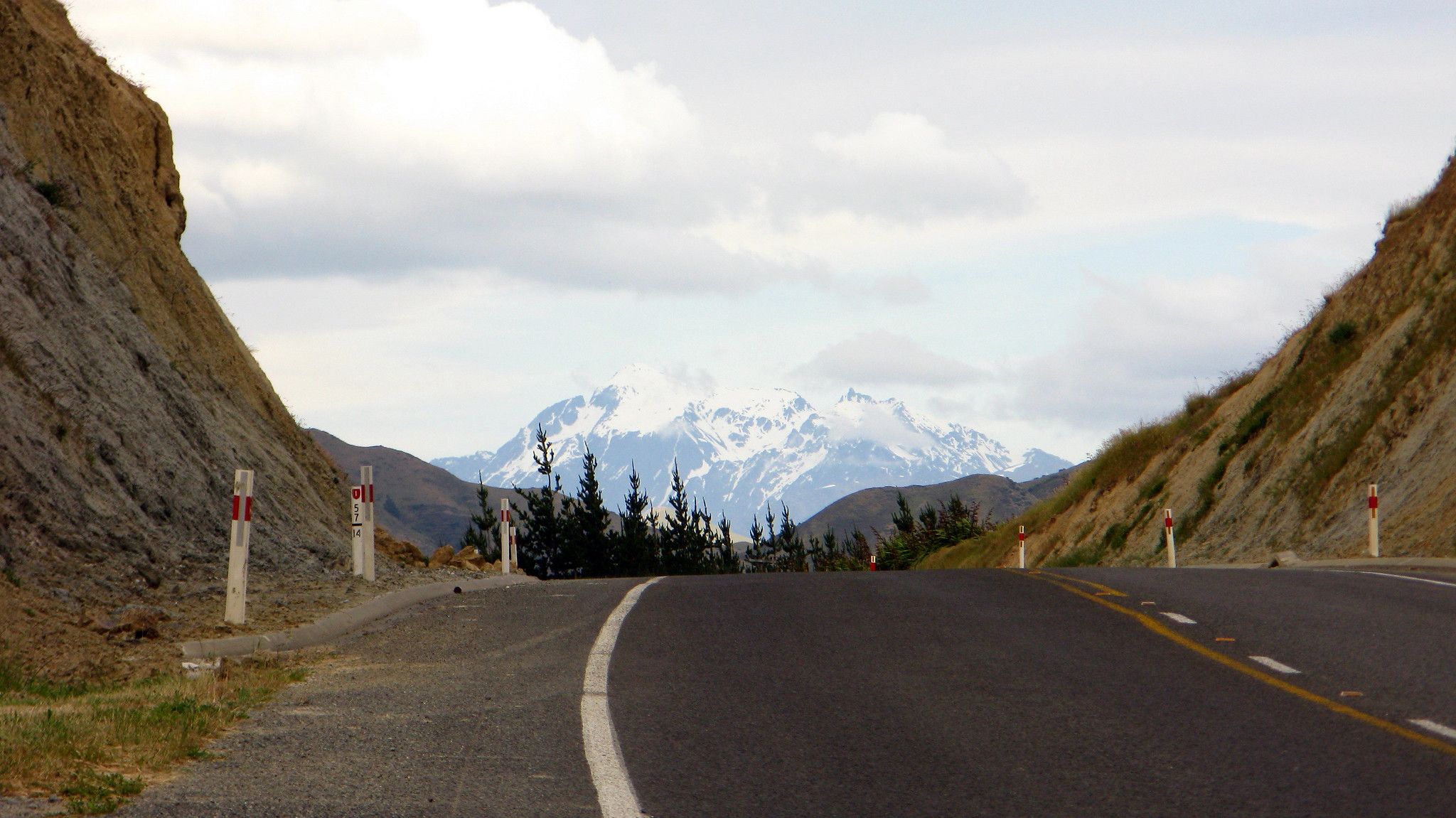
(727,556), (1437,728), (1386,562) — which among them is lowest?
(1437,728)

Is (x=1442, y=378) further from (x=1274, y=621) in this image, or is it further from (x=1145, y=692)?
(x=1145, y=692)

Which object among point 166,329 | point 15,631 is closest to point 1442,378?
point 166,329

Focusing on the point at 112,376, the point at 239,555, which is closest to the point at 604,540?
the point at 112,376

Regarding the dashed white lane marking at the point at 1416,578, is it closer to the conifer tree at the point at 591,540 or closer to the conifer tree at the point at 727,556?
the conifer tree at the point at 591,540

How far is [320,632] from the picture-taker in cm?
1166

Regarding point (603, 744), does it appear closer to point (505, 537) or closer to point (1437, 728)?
point (1437, 728)

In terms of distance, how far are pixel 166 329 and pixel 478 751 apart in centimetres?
1646

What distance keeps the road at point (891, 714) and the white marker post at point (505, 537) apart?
9.89 m

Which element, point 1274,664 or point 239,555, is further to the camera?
point 239,555

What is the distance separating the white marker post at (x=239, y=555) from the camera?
37.8ft

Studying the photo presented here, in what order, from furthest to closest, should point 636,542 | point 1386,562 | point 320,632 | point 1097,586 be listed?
point 636,542 < point 1386,562 < point 1097,586 < point 320,632

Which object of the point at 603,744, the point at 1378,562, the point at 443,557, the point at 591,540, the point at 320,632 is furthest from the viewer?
the point at 591,540

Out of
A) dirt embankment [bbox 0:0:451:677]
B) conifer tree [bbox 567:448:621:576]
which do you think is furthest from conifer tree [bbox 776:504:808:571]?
dirt embankment [bbox 0:0:451:677]

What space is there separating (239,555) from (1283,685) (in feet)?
27.8
